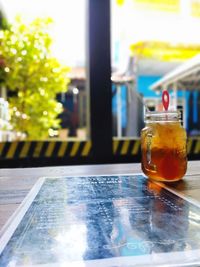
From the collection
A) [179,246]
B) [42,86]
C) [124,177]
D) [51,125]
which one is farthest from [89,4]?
[179,246]

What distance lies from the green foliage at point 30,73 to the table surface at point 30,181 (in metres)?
2.70

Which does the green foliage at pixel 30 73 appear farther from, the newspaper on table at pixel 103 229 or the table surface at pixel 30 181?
the newspaper on table at pixel 103 229

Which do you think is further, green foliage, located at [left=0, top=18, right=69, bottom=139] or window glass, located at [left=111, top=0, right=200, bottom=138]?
window glass, located at [left=111, top=0, right=200, bottom=138]

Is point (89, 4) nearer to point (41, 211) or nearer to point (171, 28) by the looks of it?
point (171, 28)

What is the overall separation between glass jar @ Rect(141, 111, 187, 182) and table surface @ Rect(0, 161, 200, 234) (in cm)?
4

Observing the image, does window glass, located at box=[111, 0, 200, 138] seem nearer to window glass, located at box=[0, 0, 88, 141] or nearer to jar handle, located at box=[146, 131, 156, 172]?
window glass, located at box=[0, 0, 88, 141]

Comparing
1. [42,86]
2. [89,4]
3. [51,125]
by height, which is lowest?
[51,125]

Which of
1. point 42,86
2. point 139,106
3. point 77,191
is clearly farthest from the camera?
point 139,106

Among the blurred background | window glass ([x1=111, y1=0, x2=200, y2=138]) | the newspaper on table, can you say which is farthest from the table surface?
window glass ([x1=111, y1=0, x2=200, y2=138])

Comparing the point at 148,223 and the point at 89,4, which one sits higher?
the point at 89,4

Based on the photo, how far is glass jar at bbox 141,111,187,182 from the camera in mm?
783

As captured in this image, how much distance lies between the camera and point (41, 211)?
1.93 ft

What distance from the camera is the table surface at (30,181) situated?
659mm

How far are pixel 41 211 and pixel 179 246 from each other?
0.91ft
